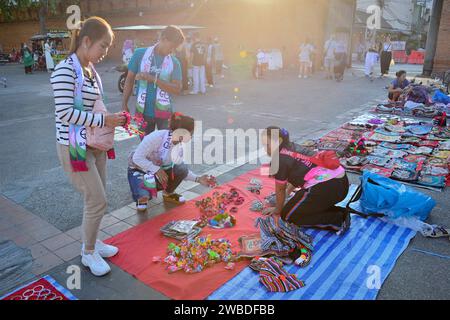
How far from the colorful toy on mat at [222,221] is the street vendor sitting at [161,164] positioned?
0.41 m

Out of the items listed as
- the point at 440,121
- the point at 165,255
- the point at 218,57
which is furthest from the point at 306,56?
the point at 165,255

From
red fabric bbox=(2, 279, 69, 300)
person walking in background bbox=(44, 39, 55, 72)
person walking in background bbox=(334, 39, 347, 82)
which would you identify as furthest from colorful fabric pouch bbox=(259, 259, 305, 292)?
person walking in background bbox=(44, 39, 55, 72)

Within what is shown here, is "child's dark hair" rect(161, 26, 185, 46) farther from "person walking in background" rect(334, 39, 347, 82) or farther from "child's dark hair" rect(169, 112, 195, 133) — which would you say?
"person walking in background" rect(334, 39, 347, 82)

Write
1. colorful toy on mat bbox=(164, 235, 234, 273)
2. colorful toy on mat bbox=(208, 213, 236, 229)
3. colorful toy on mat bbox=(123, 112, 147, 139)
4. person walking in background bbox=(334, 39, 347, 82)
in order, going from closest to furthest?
colorful toy on mat bbox=(123, 112, 147, 139) → colorful toy on mat bbox=(164, 235, 234, 273) → colorful toy on mat bbox=(208, 213, 236, 229) → person walking in background bbox=(334, 39, 347, 82)

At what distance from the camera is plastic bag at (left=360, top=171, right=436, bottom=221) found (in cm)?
401

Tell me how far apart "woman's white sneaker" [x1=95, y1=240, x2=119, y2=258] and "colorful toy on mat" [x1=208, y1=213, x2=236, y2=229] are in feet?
3.49

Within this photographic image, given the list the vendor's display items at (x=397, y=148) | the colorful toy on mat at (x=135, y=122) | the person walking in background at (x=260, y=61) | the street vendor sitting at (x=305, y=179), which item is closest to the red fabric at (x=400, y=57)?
the person walking in background at (x=260, y=61)

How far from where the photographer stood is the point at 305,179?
3670 millimetres

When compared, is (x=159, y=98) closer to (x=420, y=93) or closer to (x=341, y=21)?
(x=420, y=93)

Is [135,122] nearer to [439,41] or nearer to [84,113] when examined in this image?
[84,113]

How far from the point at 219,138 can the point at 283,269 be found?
4.50m

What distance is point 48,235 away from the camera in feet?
12.2
